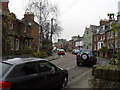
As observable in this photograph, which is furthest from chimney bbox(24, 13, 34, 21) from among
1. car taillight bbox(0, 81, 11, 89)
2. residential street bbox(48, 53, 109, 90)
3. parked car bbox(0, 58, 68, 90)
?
car taillight bbox(0, 81, 11, 89)

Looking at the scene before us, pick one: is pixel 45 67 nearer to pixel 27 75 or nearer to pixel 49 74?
pixel 49 74

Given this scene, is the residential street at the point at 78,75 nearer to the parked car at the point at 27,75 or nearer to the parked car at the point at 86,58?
the parked car at the point at 86,58

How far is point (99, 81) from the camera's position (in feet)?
14.3

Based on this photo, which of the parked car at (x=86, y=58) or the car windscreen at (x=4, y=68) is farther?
the parked car at (x=86, y=58)

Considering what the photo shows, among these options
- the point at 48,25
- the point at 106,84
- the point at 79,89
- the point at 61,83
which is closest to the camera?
the point at 106,84

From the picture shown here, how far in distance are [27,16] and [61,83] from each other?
30008 mm

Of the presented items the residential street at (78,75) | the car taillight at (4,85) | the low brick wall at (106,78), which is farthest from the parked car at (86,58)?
the car taillight at (4,85)

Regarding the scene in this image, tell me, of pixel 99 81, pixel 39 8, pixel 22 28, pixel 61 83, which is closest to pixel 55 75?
pixel 61 83

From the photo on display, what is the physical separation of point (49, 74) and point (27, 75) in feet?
4.01

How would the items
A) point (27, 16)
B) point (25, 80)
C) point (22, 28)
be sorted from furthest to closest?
point (27, 16) < point (22, 28) < point (25, 80)

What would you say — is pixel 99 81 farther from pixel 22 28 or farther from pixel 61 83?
pixel 22 28

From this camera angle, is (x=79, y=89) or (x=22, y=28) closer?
(x=79, y=89)

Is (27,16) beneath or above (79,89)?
above

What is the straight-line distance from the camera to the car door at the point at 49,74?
19.3 feet
